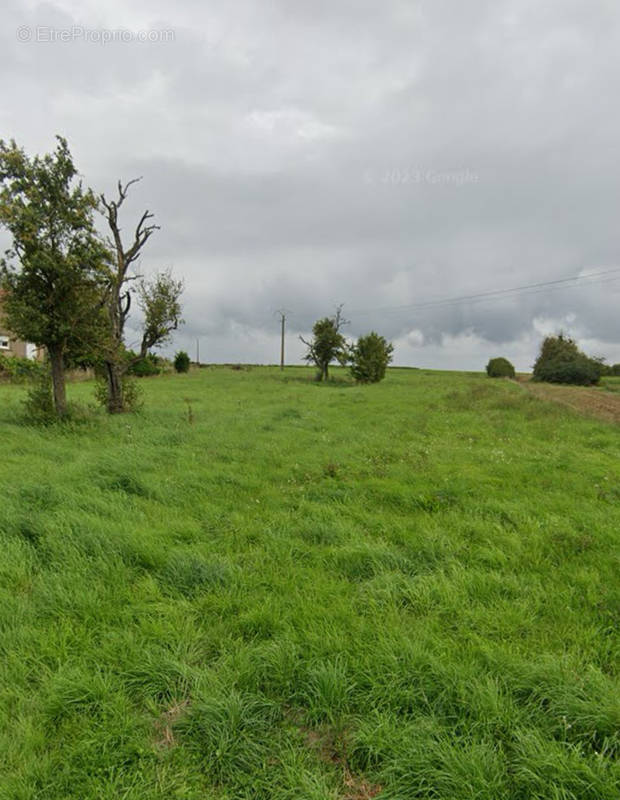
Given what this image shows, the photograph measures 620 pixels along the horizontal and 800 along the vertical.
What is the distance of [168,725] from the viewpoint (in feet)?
6.59

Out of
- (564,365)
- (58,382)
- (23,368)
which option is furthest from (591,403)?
(564,365)

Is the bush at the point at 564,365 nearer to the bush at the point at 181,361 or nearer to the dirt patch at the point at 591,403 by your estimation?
the dirt patch at the point at 591,403

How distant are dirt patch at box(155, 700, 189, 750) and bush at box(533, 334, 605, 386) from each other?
55739 mm

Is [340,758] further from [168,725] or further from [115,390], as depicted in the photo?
[115,390]

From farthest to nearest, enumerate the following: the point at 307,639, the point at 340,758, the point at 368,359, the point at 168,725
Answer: the point at 368,359 < the point at 307,639 < the point at 168,725 < the point at 340,758

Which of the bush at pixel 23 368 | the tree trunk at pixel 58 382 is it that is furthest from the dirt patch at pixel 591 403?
the bush at pixel 23 368

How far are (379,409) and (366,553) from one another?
12.1m

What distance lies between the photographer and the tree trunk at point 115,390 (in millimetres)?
12797

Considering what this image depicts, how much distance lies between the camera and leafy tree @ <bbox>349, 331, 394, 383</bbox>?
37281 mm

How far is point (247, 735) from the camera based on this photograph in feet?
6.34

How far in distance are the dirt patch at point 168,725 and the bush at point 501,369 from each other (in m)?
64.2

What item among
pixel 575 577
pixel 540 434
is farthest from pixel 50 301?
pixel 540 434

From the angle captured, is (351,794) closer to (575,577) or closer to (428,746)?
(428,746)

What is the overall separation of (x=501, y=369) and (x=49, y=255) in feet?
202
